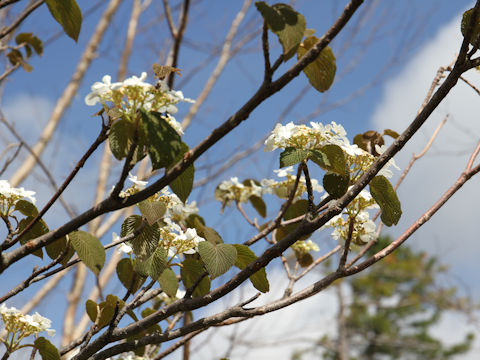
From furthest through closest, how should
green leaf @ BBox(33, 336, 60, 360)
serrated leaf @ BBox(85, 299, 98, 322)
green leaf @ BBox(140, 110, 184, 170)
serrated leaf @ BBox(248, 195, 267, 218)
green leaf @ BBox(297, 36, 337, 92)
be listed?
1. serrated leaf @ BBox(248, 195, 267, 218)
2. serrated leaf @ BBox(85, 299, 98, 322)
3. green leaf @ BBox(33, 336, 60, 360)
4. green leaf @ BBox(297, 36, 337, 92)
5. green leaf @ BBox(140, 110, 184, 170)

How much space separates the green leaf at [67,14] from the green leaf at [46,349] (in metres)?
0.45

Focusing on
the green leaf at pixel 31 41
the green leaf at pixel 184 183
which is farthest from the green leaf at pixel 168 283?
the green leaf at pixel 31 41

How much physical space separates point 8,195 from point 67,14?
314 millimetres

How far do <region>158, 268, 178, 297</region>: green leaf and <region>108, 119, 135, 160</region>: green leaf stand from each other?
22 cm

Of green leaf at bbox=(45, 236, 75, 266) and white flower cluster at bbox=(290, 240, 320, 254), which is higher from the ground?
green leaf at bbox=(45, 236, 75, 266)

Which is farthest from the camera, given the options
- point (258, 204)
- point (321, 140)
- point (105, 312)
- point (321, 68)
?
point (258, 204)

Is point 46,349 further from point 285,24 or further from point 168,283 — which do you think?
point 285,24

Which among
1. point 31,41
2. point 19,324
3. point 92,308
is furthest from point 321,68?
point 31,41

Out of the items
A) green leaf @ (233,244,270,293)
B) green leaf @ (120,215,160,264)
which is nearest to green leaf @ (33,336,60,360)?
green leaf @ (120,215,160,264)

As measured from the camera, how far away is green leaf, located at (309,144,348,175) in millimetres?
681

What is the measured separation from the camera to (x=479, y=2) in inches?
23.3

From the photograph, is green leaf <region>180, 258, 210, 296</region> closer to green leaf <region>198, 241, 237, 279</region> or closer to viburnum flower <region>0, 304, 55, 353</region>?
green leaf <region>198, 241, 237, 279</region>

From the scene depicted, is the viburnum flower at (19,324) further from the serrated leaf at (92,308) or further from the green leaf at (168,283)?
the green leaf at (168,283)

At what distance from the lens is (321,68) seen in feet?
2.13
